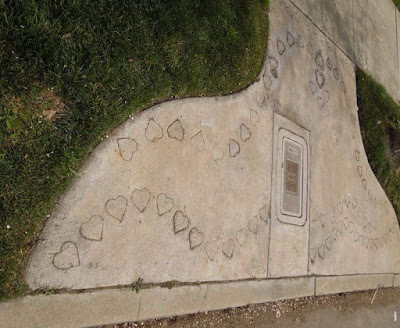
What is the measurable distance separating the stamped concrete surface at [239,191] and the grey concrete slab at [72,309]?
0.09 m

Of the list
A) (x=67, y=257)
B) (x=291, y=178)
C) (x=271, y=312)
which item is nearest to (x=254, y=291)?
(x=271, y=312)

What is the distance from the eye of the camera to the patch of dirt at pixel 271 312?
342 centimetres

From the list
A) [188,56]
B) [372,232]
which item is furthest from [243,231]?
[372,232]

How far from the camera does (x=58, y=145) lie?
276 centimetres

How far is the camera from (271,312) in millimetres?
4219

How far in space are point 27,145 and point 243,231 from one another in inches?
79.6

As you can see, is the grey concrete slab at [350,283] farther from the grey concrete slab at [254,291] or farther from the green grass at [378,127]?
the green grass at [378,127]

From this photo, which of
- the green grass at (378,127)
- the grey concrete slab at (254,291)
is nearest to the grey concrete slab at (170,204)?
the grey concrete slab at (254,291)

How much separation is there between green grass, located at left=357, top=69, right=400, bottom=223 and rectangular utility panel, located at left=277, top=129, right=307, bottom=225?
189 centimetres

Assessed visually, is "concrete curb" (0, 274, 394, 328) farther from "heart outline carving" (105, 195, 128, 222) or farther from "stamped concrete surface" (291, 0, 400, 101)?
"stamped concrete surface" (291, 0, 400, 101)

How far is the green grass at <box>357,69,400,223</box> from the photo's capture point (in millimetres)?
6090

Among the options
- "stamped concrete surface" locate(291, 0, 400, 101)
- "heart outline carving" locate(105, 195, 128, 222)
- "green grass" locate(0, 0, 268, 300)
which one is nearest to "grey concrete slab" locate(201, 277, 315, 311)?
"heart outline carving" locate(105, 195, 128, 222)

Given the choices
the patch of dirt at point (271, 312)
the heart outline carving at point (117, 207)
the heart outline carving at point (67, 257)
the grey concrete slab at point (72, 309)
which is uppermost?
the heart outline carving at point (117, 207)

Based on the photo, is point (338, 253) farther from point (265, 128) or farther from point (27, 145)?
point (27, 145)
